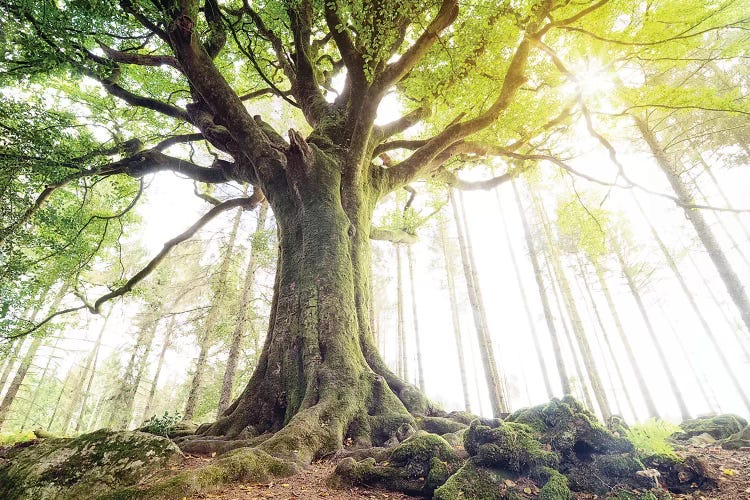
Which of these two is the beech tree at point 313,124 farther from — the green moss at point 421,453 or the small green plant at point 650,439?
the small green plant at point 650,439

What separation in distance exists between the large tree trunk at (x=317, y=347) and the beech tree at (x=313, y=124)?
23mm

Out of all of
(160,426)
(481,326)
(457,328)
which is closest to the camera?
(160,426)

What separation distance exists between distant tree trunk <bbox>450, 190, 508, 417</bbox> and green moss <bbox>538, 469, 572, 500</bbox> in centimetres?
764

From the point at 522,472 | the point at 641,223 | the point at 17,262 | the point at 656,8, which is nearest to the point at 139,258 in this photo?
the point at 17,262

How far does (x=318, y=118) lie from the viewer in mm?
7035

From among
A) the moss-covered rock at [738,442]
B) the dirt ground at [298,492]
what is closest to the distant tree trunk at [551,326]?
the moss-covered rock at [738,442]

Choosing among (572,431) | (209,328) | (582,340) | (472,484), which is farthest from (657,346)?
(209,328)

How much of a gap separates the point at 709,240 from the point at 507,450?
9.12m

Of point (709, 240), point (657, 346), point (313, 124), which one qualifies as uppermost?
point (313, 124)

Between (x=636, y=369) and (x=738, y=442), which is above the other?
(x=636, y=369)

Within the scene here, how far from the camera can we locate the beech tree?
4.19m

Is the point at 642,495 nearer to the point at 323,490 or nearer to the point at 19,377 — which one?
the point at 323,490

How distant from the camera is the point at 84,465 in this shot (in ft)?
8.04

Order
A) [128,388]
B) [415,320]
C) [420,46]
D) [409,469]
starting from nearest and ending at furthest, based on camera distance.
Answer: [409,469], [420,46], [128,388], [415,320]
